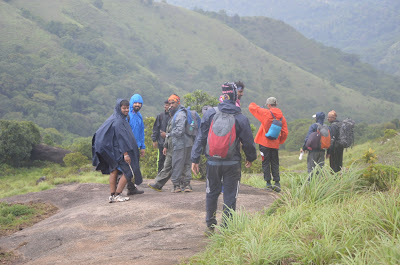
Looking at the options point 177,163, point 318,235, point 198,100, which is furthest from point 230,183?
point 198,100

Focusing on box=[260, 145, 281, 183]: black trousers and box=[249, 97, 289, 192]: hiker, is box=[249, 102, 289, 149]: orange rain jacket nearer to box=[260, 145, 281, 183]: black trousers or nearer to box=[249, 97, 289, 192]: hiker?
box=[249, 97, 289, 192]: hiker

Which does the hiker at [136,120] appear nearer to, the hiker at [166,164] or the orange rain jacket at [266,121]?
the hiker at [166,164]

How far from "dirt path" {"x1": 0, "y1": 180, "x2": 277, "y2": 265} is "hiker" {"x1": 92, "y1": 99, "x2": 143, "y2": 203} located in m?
0.50

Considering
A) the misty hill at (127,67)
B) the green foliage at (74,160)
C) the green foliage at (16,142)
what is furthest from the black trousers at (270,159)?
the misty hill at (127,67)

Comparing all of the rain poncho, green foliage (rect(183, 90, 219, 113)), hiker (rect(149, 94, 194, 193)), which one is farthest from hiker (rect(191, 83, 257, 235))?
green foliage (rect(183, 90, 219, 113))

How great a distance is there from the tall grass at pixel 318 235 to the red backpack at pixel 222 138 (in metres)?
0.70

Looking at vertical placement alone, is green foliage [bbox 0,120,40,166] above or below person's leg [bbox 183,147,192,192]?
below

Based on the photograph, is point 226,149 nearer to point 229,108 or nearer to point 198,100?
point 229,108

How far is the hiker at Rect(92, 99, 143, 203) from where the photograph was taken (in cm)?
770

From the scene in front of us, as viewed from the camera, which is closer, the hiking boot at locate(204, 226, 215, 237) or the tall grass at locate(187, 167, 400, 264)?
the tall grass at locate(187, 167, 400, 264)

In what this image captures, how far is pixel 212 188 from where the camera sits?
17.8 feet

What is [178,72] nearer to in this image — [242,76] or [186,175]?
[242,76]

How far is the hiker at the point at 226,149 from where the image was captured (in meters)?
5.25

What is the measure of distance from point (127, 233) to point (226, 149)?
73.1 inches
